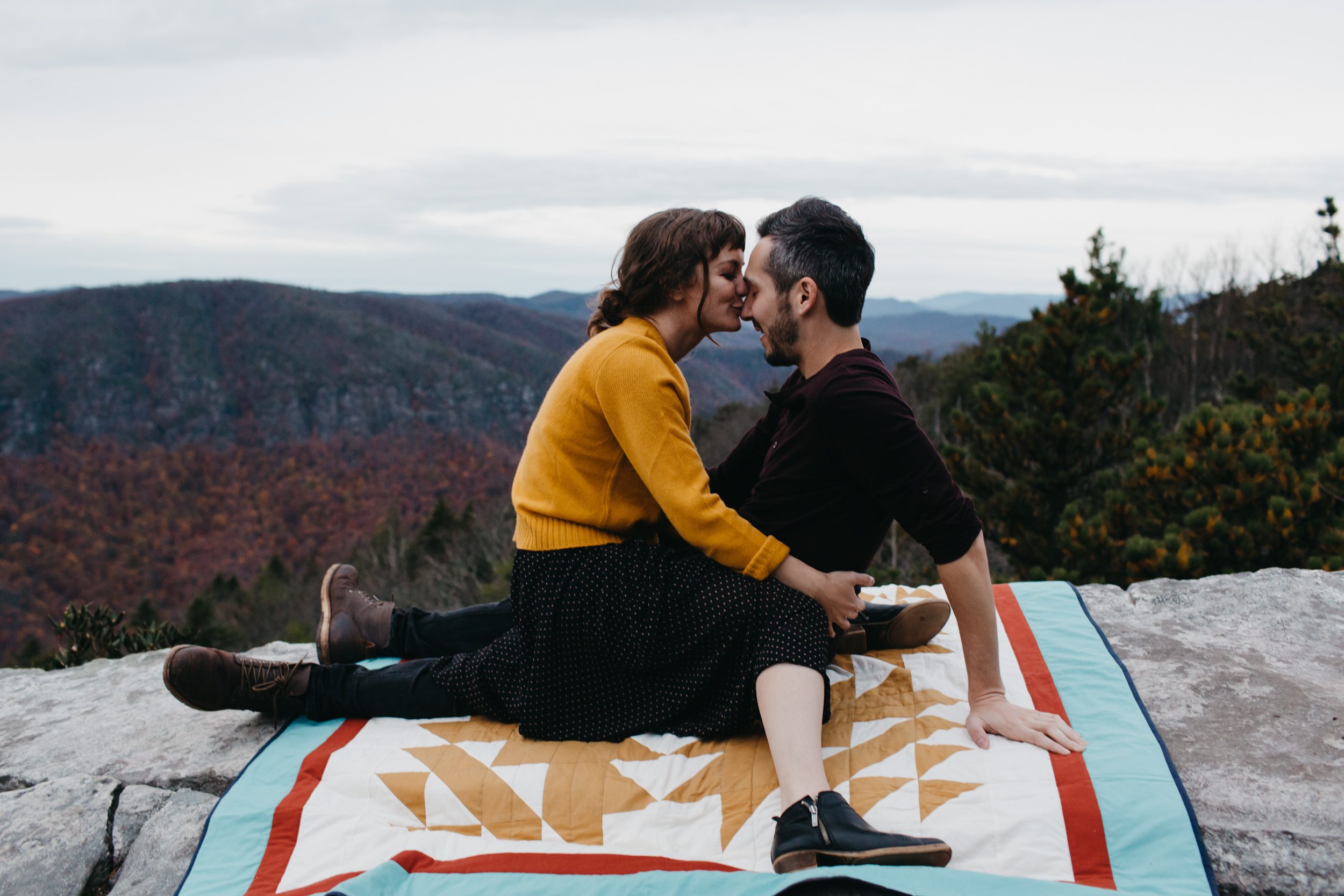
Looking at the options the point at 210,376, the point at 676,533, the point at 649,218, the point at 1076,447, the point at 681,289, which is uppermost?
the point at 649,218

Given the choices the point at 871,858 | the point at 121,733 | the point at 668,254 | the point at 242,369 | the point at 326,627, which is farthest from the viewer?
the point at 242,369

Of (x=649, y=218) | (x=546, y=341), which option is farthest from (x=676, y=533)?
(x=546, y=341)

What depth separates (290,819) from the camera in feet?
7.22

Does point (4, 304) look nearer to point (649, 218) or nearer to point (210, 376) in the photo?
point (210, 376)

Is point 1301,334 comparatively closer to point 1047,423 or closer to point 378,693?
point 1047,423

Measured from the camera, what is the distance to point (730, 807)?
208 centimetres

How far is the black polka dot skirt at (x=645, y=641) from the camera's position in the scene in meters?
2.19

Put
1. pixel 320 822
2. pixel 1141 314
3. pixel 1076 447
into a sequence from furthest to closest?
pixel 1141 314 < pixel 1076 447 < pixel 320 822

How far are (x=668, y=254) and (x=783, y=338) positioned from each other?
0.38 meters

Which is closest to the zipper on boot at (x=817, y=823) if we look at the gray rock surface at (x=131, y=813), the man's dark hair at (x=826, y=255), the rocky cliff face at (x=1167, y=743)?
the rocky cliff face at (x=1167, y=743)

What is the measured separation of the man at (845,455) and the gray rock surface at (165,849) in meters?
1.69

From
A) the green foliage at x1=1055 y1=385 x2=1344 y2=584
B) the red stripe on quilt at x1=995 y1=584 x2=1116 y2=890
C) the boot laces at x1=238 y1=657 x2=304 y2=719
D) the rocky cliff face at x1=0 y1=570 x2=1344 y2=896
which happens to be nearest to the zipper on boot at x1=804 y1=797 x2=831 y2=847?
the red stripe on quilt at x1=995 y1=584 x2=1116 y2=890

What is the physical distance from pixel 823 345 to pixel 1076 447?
727 cm

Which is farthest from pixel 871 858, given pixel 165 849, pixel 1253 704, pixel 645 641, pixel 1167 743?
pixel 165 849
